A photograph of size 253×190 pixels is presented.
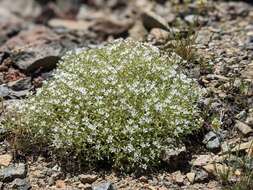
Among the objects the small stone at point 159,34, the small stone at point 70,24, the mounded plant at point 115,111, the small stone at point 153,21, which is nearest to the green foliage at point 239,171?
the mounded plant at point 115,111

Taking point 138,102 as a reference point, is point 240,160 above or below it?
below

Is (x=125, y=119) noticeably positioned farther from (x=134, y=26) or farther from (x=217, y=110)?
(x=134, y=26)

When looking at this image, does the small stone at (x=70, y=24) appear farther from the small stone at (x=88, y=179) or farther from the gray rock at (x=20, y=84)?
the small stone at (x=88, y=179)

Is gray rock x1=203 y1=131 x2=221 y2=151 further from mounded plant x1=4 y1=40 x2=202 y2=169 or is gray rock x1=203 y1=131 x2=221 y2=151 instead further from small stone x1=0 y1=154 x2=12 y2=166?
small stone x1=0 y1=154 x2=12 y2=166

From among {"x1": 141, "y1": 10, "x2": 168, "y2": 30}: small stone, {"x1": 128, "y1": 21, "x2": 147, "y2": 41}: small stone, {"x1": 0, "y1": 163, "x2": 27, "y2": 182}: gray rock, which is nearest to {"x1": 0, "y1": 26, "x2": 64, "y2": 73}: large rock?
{"x1": 128, "y1": 21, "x2": 147, "y2": 41}: small stone

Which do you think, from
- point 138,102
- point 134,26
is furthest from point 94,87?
point 134,26

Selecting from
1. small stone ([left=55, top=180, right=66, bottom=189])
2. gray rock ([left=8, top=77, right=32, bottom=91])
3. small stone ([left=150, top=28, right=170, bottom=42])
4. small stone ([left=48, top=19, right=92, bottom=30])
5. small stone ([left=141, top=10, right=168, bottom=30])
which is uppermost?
small stone ([left=141, top=10, right=168, bottom=30])

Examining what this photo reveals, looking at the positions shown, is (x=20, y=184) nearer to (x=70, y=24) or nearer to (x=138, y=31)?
(x=138, y=31)
